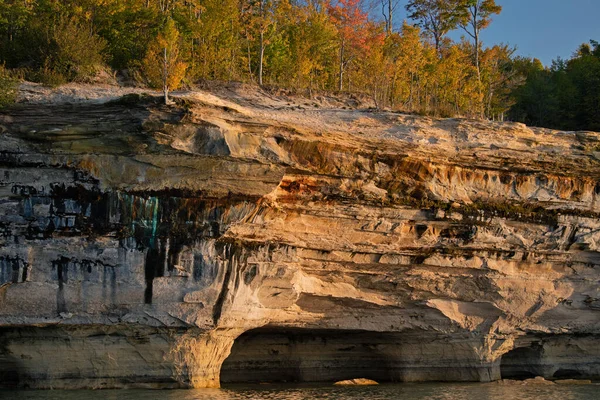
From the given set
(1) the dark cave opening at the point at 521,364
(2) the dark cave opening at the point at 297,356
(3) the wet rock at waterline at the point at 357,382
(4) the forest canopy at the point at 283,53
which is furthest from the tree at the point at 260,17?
(1) the dark cave opening at the point at 521,364

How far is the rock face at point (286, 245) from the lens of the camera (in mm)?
14914

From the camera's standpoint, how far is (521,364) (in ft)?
68.0

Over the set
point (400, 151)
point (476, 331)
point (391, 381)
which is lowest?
point (391, 381)

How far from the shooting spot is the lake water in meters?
14.4

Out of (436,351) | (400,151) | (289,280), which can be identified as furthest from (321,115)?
(436,351)

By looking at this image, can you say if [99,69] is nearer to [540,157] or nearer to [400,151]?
[400,151]

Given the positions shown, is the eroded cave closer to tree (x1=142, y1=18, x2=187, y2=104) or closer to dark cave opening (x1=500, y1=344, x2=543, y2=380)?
dark cave opening (x1=500, y1=344, x2=543, y2=380)

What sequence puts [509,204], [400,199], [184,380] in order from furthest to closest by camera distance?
[509,204] < [400,199] < [184,380]

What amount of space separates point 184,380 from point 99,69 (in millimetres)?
9911

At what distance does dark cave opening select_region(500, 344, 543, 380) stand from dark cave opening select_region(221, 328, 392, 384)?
12.4 ft

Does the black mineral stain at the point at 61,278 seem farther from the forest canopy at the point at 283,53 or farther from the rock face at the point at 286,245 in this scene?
the forest canopy at the point at 283,53

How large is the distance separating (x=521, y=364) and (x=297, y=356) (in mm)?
7075

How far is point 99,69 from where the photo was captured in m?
20.1

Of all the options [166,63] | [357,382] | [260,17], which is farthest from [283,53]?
[357,382]
